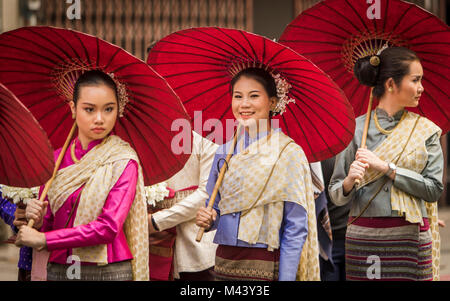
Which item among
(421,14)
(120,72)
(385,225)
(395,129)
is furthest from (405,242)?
(120,72)

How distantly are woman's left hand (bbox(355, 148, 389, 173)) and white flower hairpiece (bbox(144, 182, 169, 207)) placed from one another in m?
1.15

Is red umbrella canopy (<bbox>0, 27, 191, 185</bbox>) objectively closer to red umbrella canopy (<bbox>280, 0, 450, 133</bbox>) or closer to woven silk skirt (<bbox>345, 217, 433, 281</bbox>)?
red umbrella canopy (<bbox>280, 0, 450, 133</bbox>)

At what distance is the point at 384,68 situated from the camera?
11.0 ft

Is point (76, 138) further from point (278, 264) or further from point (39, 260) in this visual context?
point (278, 264)

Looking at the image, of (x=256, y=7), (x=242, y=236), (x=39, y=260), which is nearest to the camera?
(x=242, y=236)

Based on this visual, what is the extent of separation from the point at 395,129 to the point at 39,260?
1912 millimetres

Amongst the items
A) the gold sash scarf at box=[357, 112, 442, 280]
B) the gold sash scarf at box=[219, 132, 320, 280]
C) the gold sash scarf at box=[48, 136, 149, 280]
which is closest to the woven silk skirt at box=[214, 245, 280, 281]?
the gold sash scarf at box=[219, 132, 320, 280]

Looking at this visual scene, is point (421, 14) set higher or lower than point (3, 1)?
lower

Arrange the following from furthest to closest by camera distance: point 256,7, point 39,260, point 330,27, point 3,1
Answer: point 256,7 < point 3,1 < point 330,27 < point 39,260

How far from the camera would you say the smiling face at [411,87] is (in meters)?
3.29

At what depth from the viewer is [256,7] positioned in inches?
376

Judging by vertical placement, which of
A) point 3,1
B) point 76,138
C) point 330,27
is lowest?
point 76,138

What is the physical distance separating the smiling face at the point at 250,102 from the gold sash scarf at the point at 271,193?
141 mm

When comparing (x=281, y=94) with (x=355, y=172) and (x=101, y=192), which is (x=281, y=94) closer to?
(x=355, y=172)
